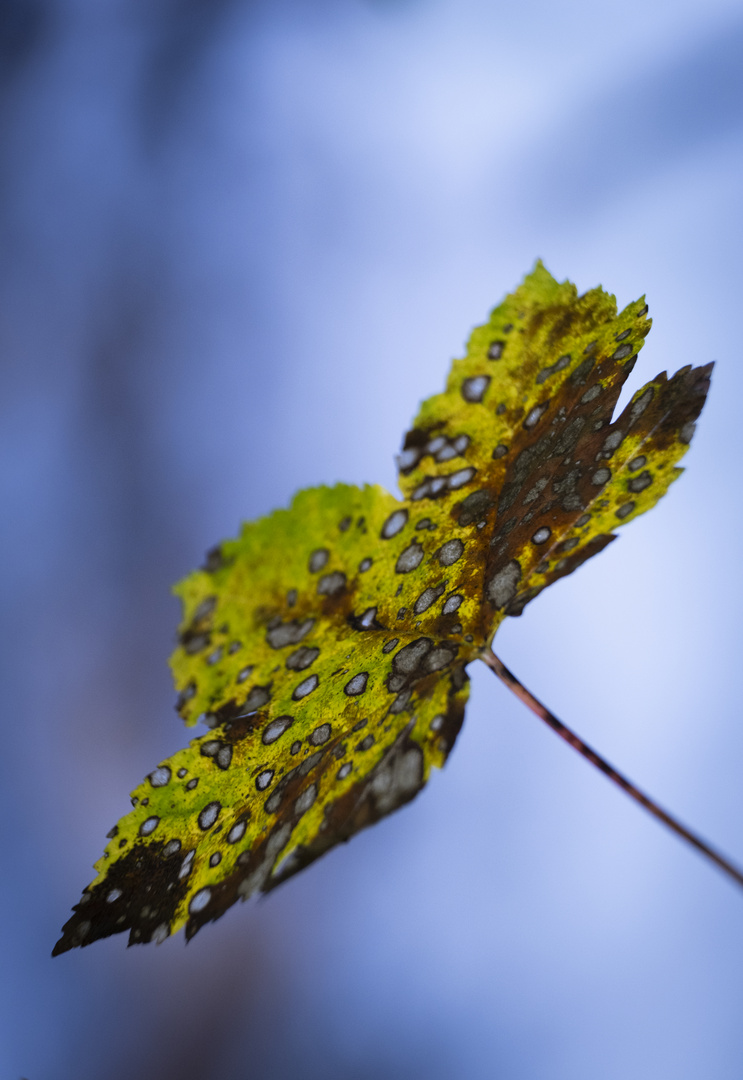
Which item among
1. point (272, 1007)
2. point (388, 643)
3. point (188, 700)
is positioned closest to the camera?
point (188, 700)

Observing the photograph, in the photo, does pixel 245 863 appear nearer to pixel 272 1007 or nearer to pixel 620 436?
pixel 620 436

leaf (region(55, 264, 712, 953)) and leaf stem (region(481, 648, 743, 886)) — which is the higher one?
leaf (region(55, 264, 712, 953))

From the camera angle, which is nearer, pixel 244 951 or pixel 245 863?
pixel 245 863

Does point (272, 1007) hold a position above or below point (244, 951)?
below

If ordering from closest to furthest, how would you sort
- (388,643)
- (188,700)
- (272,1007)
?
(188,700)
(388,643)
(272,1007)

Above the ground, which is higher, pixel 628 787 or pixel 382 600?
pixel 382 600

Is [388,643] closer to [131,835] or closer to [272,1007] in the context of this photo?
[131,835]

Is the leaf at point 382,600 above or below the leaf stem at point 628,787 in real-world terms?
above

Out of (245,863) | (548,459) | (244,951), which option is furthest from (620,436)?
(244,951)
